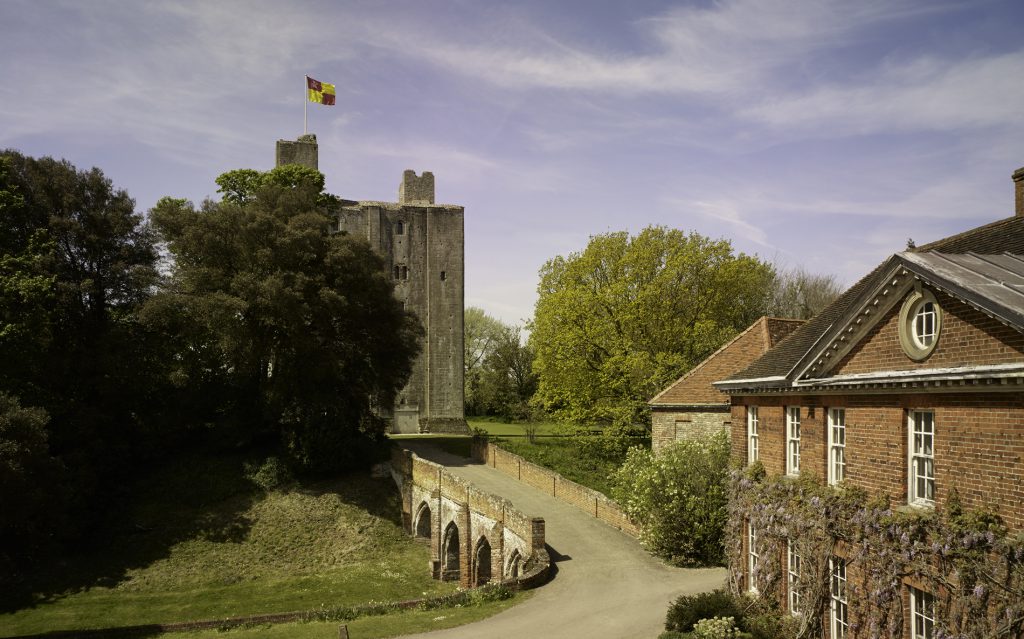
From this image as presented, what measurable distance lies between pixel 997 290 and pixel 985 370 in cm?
112

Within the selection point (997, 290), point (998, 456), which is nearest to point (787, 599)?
point (998, 456)

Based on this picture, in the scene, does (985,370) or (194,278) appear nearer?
(985,370)

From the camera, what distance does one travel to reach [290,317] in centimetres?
3284

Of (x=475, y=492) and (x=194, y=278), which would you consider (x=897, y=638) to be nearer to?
(x=475, y=492)

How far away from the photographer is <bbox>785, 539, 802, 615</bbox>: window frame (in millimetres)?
14242

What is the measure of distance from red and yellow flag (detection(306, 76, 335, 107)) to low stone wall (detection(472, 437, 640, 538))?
86.3ft

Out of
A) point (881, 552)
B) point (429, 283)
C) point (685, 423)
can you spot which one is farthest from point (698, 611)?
point (429, 283)

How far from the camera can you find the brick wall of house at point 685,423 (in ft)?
81.9

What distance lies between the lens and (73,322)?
111 feet

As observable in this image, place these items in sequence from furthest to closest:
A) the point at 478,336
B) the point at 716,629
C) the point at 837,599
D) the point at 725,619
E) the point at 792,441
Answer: the point at 478,336 → the point at 792,441 → the point at 725,619 → the point at 716,629 → the point at 837,599

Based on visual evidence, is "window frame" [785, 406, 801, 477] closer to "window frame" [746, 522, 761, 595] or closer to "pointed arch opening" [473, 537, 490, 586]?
"window frame" [746, 522, 761, 595]

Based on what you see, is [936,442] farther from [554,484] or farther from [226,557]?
[226,557]

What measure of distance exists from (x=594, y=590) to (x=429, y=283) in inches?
1462

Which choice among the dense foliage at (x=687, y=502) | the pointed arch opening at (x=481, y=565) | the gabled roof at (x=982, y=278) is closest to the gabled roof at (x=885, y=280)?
the gabled roof at (x=982, y=278)
